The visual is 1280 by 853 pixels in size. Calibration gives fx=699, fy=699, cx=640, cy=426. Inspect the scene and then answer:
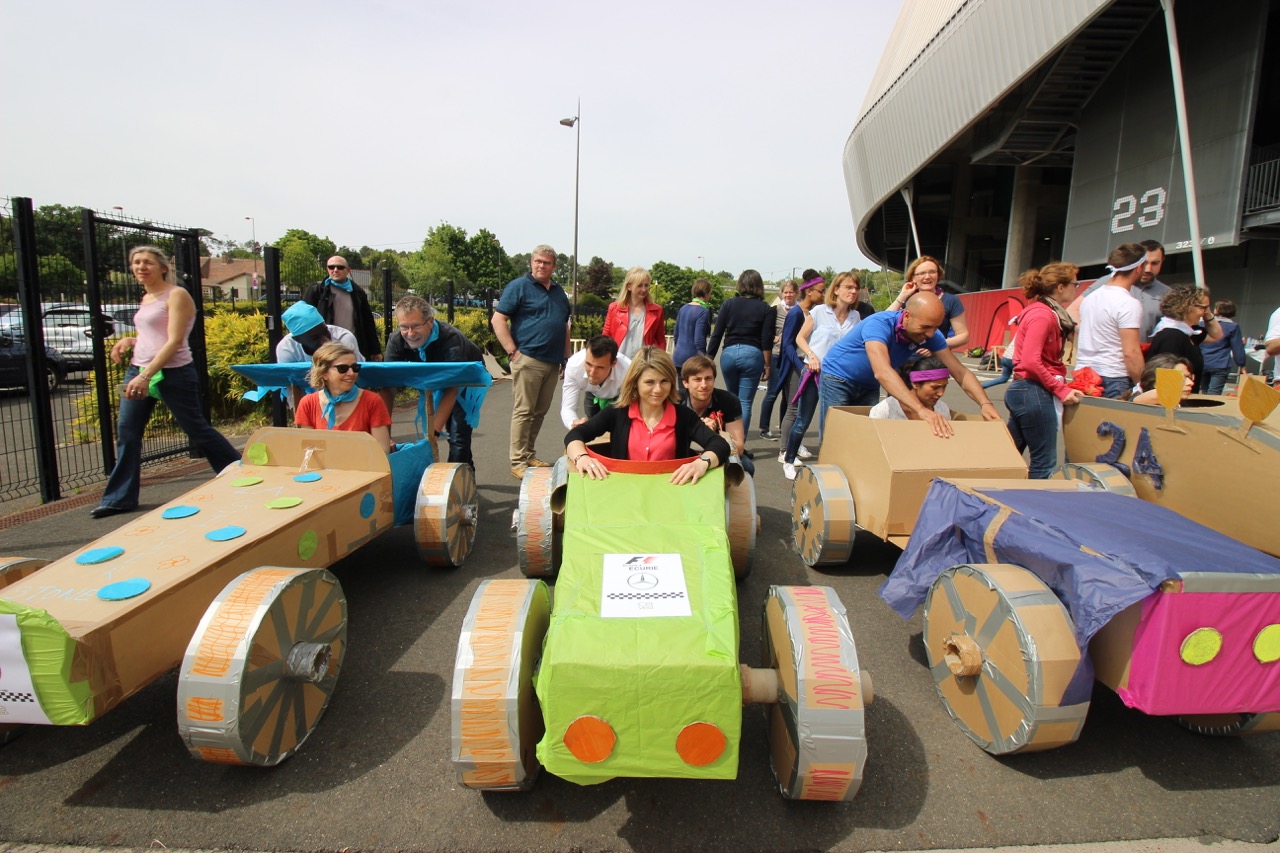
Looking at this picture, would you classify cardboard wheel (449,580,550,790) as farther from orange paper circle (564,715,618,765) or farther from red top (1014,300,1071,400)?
red top (1014,300,1071,400)

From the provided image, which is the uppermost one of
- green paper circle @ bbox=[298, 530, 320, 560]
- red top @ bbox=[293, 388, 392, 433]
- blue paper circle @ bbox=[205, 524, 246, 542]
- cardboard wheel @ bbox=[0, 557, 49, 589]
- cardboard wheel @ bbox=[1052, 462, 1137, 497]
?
red top @ bbox=[293, 388, 392, 433]

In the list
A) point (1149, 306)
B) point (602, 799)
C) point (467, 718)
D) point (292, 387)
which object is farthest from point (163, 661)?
point (1149, 306)

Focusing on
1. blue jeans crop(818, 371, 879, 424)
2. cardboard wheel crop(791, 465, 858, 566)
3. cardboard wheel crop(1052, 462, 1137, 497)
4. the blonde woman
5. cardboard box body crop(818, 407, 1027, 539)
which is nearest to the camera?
cardboard box body crop(818, 407, 1027, 539)

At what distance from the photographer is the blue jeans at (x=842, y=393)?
508 centimetres

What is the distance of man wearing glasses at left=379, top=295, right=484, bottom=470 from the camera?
5219mm

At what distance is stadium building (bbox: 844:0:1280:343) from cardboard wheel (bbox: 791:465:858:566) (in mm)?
17311

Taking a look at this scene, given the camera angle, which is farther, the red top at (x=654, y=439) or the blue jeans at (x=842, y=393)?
the blue jeans at (x=842, y=393)

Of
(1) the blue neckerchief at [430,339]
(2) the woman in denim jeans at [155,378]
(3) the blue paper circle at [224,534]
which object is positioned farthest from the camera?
(1) the blue neckerchief at [430,339]

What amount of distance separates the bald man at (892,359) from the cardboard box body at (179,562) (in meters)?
3.11

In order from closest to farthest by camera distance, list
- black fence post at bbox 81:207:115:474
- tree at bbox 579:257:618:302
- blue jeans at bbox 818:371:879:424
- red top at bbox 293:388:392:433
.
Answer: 1. red top at bbox 293:388:392:433
2. blue jeans at bbox 818:371:879:424
3. black fence post at bbox 81:207:115:474
4. tree at bbox 579:257:618:302

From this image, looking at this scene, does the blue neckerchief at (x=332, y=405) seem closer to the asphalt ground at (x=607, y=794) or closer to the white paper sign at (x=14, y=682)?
the asphalt ground at (x=607, y=794)

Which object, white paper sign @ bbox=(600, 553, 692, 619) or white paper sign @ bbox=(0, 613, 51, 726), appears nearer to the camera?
white paper sign @ bbox=(0, 613, 51, 726)

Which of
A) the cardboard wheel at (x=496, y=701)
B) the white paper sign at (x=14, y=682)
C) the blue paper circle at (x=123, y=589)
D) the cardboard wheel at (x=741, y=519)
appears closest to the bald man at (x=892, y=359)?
the cardboard wheel at (x=741, y=519)

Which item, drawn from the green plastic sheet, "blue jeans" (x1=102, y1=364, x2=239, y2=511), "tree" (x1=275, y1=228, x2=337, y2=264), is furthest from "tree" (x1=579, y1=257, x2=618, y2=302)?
the green plastic sheet
